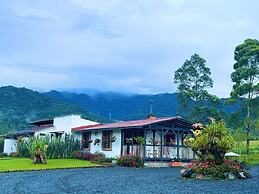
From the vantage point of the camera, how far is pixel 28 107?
90.4 meters

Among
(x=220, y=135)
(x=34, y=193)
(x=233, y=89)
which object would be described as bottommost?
(x=34, y=193)

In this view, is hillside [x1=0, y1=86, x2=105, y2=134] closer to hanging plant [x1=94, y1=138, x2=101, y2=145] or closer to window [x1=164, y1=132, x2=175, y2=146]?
hanging plant [x1=94, y1=138, x2=101, y2=145]

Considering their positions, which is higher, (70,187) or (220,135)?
(220,135)

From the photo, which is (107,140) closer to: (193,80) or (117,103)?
(193,80)

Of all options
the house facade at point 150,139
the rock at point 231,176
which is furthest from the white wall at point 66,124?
the rock at point 231,176

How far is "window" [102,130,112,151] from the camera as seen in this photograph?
31422 millimetres

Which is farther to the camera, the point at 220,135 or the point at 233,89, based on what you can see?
the point at 233,89

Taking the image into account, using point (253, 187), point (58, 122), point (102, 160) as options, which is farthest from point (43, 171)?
point (58, 122)

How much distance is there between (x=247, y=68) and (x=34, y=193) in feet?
95.3

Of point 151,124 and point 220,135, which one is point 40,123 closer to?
point 151,124

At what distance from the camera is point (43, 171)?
74.4 ft

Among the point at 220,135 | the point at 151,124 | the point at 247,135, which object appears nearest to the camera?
the point at 220,135

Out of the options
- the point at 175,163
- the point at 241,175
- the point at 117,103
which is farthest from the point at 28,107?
the point at 117,103

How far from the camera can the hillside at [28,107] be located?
81.0 m
